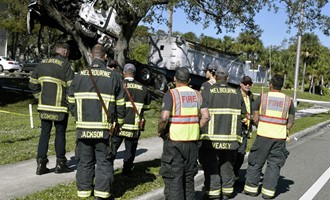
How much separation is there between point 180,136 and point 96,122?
1.07 meters

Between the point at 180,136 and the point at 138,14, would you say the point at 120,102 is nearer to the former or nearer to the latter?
the point at 180,136

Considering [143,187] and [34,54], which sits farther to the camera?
[34,54]

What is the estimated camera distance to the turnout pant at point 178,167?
18.0ft

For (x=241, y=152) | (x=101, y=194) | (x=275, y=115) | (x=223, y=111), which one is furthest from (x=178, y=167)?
(x=241, y=152)

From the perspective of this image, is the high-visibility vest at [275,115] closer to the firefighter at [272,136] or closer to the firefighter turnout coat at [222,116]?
the firefighter at [272,136]

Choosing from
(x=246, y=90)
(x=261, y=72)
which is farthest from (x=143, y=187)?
(x=261, y=72)

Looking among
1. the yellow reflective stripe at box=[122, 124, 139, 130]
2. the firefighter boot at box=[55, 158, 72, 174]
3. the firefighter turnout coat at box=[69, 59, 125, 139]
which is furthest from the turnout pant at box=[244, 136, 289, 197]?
the firefighter boot at box=[55, 158, 72, 174]

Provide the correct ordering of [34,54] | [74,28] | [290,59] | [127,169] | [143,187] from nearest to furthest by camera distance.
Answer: [143,187], [127,169], [74,28], [34,54], [290,59]

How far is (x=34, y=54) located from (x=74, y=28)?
47.2 metres

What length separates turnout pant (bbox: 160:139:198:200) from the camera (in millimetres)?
Answer: 5492

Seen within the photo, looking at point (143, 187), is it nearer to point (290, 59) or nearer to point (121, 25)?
point (121, 25)

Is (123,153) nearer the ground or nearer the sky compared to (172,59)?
nearer the ground

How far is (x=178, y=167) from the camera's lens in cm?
548

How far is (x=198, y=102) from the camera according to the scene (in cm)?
570
